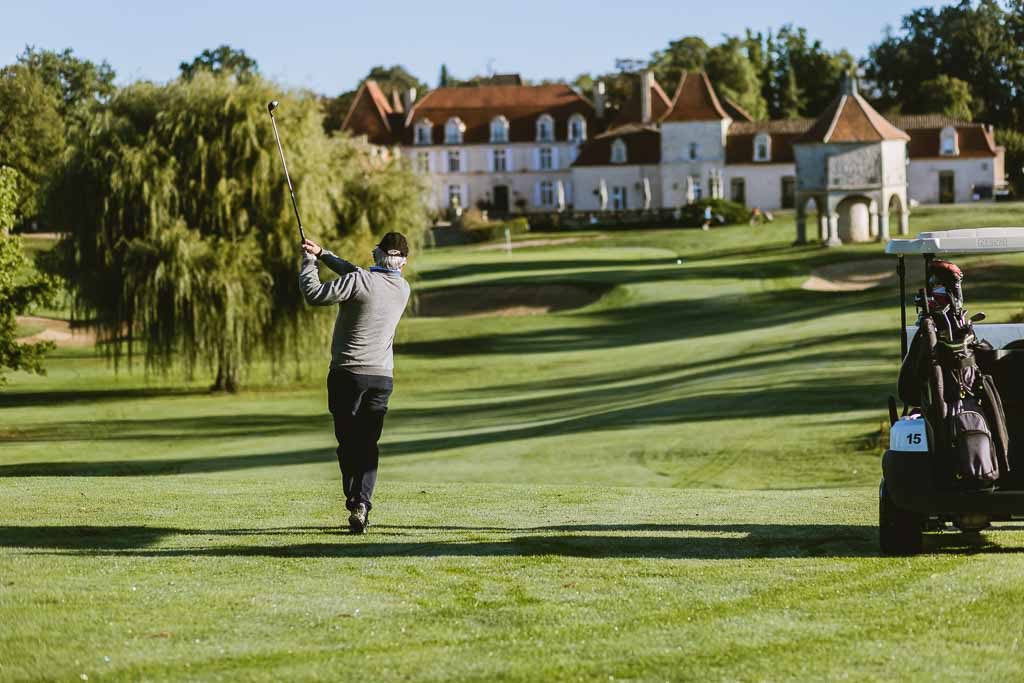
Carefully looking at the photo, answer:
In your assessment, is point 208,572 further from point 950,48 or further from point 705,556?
point 950,48

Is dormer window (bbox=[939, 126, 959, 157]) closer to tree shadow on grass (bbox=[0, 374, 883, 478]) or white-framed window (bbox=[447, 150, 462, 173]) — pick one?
white-framed window (bbox=[447, 150, 462, 173])

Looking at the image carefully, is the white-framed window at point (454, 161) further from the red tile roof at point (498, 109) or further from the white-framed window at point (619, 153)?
the white-framed window at point (619, 153)

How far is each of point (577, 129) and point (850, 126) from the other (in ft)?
126

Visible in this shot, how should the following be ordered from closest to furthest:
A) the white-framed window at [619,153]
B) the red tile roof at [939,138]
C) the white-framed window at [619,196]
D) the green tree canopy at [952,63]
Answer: the green tree canopy at [952,63] < the red tile roof at [939,138] < the white-framed window at [619,153] < the white-framed window at [619,196]

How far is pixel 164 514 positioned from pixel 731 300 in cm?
4373

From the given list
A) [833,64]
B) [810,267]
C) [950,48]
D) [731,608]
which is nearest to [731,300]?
[810,267]

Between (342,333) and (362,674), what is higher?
(342,333)

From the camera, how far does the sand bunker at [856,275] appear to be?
184 feet

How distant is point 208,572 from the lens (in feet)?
30.8

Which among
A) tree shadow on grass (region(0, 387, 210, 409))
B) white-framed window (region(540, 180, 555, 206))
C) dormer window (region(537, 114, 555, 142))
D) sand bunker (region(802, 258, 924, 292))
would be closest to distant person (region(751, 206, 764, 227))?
sand bunker (region(802, 258, 924, 292))

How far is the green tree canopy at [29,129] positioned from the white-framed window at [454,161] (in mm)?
70813

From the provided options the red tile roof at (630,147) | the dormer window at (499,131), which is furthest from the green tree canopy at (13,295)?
the dormer window at (499,131)

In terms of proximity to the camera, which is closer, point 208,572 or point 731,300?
point 208,572

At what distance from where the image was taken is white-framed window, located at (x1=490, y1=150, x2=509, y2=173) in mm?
109438
